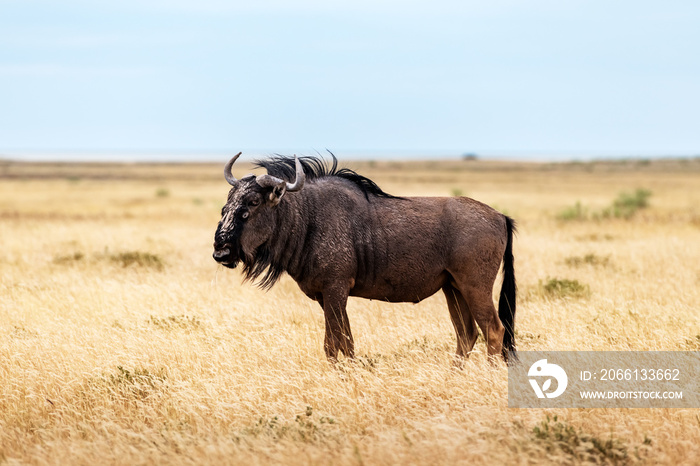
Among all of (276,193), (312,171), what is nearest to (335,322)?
(276,193)

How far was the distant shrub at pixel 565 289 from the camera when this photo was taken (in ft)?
34.7

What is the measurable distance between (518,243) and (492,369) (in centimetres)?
1163

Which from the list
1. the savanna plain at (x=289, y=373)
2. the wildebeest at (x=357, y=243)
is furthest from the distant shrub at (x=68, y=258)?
the wildebeest at (x=357, y=243)

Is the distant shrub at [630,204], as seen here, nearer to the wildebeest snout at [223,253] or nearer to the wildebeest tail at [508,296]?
the wildebeest tail at [508,296]

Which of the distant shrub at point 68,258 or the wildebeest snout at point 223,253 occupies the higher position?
the wildebeest snout at point 223,253

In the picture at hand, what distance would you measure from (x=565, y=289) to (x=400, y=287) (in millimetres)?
4565

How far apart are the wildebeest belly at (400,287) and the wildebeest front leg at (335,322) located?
32cm

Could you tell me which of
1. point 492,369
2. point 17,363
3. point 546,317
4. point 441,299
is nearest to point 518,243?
point 441,299

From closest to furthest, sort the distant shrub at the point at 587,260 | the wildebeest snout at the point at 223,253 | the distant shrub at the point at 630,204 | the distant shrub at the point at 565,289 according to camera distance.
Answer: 1. the wildebeest snout at the point at 223,253
2. the distant shrub at the point at 565,289
3. the distant shrub at the point at 587,260
4. the distant shrub at the point at 630,204

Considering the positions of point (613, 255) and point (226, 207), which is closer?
point (226, 207)

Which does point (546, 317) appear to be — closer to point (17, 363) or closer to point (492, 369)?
point (492, 369)

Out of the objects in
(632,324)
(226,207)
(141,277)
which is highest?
(226,207)

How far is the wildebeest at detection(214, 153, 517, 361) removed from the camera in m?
6.81

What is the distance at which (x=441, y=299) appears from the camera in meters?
10.9
